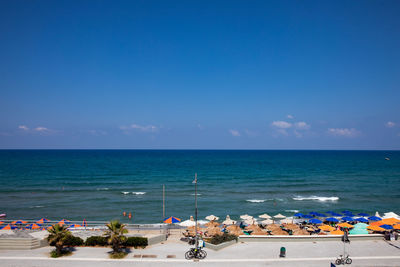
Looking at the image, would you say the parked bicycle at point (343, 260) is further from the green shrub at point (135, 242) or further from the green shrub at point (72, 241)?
the green shrub at point (72, 241)

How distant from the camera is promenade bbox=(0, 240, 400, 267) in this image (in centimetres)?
2019

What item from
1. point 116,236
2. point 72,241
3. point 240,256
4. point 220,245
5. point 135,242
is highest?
point 116,236

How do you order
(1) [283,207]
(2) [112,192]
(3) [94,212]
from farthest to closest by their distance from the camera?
(2) [112,192] → (1) [283,207] → (3) [94,212]

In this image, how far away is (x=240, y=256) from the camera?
2148cm

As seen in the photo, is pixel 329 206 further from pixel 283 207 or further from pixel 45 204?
pixel 45 204

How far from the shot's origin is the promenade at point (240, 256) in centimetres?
2019

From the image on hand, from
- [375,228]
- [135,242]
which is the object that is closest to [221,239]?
[135,242]

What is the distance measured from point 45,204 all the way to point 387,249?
164 feet

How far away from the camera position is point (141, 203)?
50.7 metres

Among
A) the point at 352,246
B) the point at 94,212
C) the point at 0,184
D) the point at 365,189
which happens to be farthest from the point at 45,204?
the point at 365,189

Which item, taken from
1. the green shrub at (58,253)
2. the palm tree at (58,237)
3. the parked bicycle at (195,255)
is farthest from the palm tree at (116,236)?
the parked bicycle at (195,255)

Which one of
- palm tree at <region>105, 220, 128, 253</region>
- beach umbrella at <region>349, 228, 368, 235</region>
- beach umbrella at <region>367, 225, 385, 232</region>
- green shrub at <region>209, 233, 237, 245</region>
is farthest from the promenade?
beach umbrella at <region>367, 225, 385, 232</region>

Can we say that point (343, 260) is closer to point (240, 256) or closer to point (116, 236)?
point (240, 256)

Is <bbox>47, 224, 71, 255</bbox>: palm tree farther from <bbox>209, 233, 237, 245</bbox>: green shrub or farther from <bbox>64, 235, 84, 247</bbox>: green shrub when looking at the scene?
<bbox>209, 233, 237, 245</bbox>: green shrub
